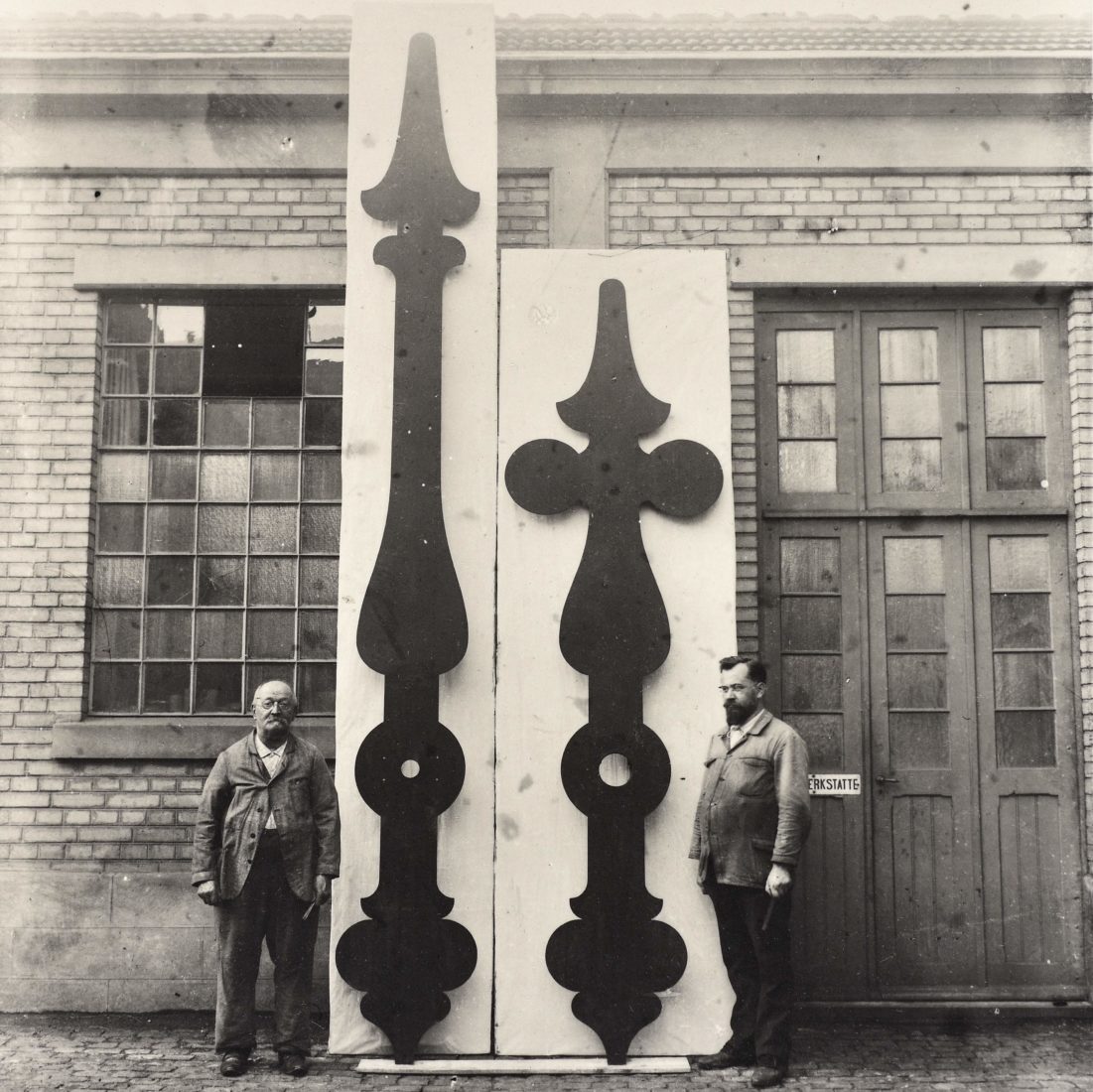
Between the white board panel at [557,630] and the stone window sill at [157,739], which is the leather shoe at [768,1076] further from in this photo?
the stone window sill at [157,739]

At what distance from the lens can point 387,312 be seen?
5875 mm

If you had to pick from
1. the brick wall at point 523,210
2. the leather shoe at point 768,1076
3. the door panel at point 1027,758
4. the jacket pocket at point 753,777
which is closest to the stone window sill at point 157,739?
the jacket pocket at point 753,777

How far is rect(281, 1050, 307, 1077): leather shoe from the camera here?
5.26 m

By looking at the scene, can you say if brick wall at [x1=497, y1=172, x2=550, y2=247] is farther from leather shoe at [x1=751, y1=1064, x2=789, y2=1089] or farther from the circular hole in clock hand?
leather shoe at [x1=751, y1=1064, x2=789, y2=1089]

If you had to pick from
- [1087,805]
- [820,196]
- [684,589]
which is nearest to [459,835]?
[684,589]

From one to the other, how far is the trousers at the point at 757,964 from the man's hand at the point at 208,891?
7.55 ft

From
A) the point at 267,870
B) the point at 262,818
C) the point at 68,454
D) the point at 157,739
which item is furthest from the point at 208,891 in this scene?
the point at 68,454

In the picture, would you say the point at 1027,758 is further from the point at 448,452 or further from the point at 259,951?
the point at 259,951

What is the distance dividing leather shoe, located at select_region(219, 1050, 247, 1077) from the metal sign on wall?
17.5 inches

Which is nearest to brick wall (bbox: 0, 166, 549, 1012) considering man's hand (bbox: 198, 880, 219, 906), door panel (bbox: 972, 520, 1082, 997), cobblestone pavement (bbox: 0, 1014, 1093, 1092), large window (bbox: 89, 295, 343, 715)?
large window (bbox: 89, 295, 343, 715)

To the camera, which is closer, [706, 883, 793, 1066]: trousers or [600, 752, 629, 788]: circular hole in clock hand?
[706, 883, 793, 1066]: trousers

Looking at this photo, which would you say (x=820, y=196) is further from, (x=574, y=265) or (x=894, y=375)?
(x=574, y=265)

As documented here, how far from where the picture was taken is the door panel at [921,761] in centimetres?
641

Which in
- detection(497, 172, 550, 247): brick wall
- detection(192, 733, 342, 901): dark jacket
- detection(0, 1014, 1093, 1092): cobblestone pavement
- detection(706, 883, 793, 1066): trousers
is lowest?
Answer: detection(0, 1014, 1093, 1092): cobblestone pavement
